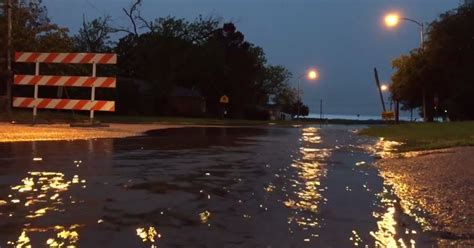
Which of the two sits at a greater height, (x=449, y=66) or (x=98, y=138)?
(x=449, y=66)

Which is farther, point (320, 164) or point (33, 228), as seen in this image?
point (320, 164)

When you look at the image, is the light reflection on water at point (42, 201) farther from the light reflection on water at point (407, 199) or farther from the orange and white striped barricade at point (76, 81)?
the orange and white striped barricade at point (76, 81)

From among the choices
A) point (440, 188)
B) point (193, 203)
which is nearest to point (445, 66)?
point (440, 188)

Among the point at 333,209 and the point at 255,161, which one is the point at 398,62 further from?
the point at 333,209

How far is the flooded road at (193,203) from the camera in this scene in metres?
6.34

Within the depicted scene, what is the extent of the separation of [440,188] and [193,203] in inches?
155

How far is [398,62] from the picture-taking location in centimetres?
5594

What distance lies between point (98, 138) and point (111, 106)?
16.4 ft

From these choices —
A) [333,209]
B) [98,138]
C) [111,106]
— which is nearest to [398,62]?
[111,106]

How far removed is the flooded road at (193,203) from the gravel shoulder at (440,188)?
0.85 ft

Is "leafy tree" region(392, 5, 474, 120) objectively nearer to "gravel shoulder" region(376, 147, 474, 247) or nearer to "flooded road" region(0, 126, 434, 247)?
"gravel shoulder" region(376, 147, 474, 247)

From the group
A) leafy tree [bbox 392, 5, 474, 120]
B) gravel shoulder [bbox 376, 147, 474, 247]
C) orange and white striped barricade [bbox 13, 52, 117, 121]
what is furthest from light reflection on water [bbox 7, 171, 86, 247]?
leafy tree [bbox 392, 5, 474, 120]

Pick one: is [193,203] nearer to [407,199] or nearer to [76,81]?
[407,199]

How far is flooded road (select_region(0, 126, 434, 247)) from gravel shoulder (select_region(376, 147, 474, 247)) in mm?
259
